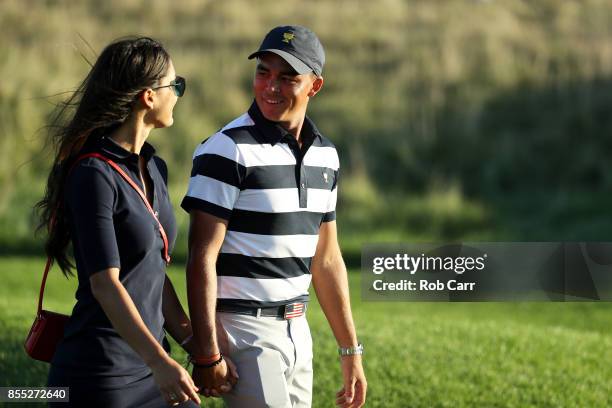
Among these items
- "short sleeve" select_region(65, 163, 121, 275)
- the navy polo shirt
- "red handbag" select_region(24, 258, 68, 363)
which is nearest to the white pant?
the navy polo shirt

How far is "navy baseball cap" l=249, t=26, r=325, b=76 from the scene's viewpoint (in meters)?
4.05

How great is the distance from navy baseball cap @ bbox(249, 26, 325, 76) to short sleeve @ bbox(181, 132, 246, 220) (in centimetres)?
36

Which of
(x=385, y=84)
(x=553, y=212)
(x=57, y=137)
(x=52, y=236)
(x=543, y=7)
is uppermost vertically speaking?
(x=543, y=7)

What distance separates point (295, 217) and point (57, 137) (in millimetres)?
860

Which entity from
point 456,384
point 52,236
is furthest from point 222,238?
point 456,384

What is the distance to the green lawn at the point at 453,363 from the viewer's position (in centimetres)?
727

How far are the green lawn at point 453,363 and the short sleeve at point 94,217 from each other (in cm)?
375

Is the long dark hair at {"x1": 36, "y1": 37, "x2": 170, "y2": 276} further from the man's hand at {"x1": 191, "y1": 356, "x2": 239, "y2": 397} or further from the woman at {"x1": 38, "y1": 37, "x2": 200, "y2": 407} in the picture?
the man's hand at {"x1": 191, "y1": 356, "x2": 239, "y2": 397}

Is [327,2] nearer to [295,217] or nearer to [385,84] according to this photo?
[385,84]

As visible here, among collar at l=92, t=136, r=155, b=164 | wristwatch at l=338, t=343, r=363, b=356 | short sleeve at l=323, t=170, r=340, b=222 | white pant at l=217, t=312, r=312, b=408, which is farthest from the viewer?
wristwatch at l=338, t=343, r=363, b=356

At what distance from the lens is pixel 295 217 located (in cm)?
405

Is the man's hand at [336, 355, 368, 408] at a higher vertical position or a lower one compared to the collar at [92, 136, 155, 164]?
lower

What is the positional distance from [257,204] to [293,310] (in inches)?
16.2

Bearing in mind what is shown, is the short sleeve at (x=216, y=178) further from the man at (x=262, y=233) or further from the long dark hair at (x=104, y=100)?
the long dark hair at (x=104, y=100)
